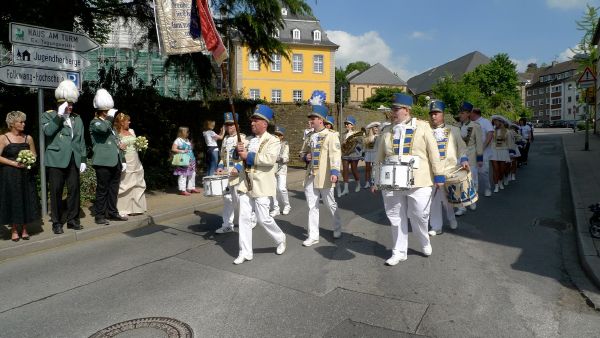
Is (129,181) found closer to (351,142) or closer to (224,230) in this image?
(224,230)

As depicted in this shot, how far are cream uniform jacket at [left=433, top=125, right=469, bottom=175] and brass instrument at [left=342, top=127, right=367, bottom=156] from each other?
4.89 metres

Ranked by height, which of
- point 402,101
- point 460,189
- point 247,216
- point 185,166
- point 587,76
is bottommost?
point 247,216

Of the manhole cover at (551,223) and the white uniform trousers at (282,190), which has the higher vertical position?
the white uniform trousers at (282,190)

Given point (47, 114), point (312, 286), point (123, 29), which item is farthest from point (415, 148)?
point (123, 29)

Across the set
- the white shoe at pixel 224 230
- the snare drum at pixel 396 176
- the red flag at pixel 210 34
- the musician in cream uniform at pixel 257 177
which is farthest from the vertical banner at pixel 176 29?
the snare drum at pixel 396 176

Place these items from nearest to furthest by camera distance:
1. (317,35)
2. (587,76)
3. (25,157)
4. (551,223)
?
(25,157) < (551,223) < (587,76) < (317,35)

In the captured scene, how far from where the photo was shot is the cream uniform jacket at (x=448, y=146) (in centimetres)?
709

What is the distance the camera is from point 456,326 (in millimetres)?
4105

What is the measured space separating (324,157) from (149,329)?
142 inches

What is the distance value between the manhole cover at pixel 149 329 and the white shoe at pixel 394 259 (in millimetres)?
2666

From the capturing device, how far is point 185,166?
37.5 feet

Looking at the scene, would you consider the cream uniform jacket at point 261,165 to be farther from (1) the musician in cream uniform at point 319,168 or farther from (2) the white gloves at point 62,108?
(2) the white gloves at point 62,108

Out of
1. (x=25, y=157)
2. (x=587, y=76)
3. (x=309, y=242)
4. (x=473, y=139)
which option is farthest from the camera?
(x=587, y=76)

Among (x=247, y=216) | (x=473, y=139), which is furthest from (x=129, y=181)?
(x=473, y=139)
